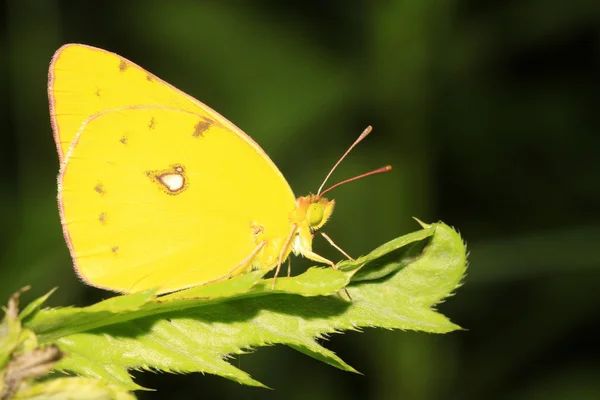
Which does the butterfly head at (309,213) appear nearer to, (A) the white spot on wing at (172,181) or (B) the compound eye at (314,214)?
(B) the compound eye at (314,214)

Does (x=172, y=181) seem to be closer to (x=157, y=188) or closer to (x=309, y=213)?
(x=157, y=188)

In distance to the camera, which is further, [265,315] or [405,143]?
[405,143]

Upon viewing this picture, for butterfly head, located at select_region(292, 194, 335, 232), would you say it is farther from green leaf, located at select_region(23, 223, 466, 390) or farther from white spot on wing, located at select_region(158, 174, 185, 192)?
green leaf, located at select_region(23, 223, 466, 390)

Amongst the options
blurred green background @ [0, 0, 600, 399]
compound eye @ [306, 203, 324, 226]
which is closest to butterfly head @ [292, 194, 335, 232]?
compound eye @ [306, 203, 324, 226]

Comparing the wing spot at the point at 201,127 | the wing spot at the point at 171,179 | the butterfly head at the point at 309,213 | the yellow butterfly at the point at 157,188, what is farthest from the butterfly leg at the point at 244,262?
the wing spot at the point at 201,127

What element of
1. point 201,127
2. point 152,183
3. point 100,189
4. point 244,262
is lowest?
point 244,262

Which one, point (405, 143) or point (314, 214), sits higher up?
point (405, 143)

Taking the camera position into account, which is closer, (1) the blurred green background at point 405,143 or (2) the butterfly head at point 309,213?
(2) the butterfly head at point 309,213

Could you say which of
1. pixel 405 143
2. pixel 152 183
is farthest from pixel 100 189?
pixel 405 143
